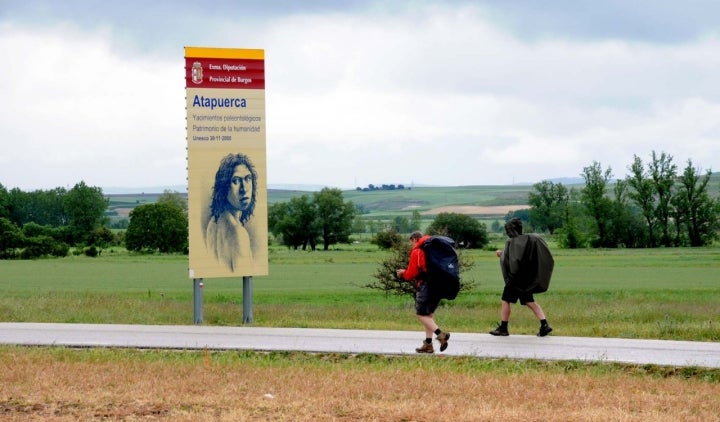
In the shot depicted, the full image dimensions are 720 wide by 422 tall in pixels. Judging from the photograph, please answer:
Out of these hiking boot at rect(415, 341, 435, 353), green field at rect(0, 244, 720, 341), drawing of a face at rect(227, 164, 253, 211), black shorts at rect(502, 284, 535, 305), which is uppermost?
drawing of a face at rect(227, 164, 253, 211)

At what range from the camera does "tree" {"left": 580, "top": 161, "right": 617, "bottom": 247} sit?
112394 millimetres

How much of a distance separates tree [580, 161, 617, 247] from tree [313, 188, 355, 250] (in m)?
27.6

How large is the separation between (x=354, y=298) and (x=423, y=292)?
19870 millimetres

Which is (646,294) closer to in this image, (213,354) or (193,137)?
(193,137)

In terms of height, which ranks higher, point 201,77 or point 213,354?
point 201,77

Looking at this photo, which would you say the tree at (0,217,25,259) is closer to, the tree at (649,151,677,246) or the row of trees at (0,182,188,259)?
the row of trees at (0,182,188,259)

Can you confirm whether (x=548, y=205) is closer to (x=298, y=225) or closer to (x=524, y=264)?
(x=298, y=225)

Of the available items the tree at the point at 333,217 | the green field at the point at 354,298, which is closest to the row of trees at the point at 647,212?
the tree at the point at 333,217

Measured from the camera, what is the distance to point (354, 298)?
115 feet

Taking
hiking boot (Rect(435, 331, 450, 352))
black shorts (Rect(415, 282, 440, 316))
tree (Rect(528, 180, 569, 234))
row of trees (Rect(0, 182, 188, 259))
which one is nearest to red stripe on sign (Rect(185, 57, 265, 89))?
black shorts (Rect(415, 282, 440, 316))

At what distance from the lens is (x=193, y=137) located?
20.4 meters

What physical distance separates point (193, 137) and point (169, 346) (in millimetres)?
5172

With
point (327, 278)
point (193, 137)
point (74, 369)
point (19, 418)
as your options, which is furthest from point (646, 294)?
point (19, 418)

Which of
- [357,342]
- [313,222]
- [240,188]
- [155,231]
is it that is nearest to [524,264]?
[357,342]
